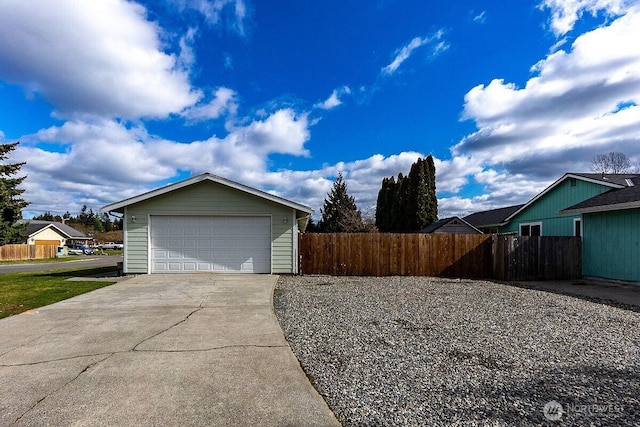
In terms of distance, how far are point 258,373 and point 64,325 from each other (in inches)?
156

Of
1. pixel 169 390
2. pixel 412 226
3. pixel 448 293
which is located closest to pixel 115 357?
pixel 169 390

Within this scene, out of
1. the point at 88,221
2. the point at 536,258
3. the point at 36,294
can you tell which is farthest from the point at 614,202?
the point at 88,221

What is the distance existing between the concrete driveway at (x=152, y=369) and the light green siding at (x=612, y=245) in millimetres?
11469

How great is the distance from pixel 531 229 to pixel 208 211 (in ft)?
52.4

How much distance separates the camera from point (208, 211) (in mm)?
12680

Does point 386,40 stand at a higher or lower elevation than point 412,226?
higher

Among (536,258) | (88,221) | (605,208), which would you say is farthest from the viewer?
(88,221)

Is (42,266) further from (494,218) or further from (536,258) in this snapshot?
(494,218)

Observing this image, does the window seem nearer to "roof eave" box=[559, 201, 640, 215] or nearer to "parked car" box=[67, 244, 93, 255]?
"roof eave" box=[559, 201, 640, 215]

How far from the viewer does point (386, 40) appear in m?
12.4

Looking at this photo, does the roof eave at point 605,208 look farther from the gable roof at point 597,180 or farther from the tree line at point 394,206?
the tree line at point 394,206

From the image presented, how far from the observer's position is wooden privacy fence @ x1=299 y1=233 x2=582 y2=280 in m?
13.2

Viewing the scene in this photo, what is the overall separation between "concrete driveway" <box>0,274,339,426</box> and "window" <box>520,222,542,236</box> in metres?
16.0

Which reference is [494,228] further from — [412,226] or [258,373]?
[258,373]
